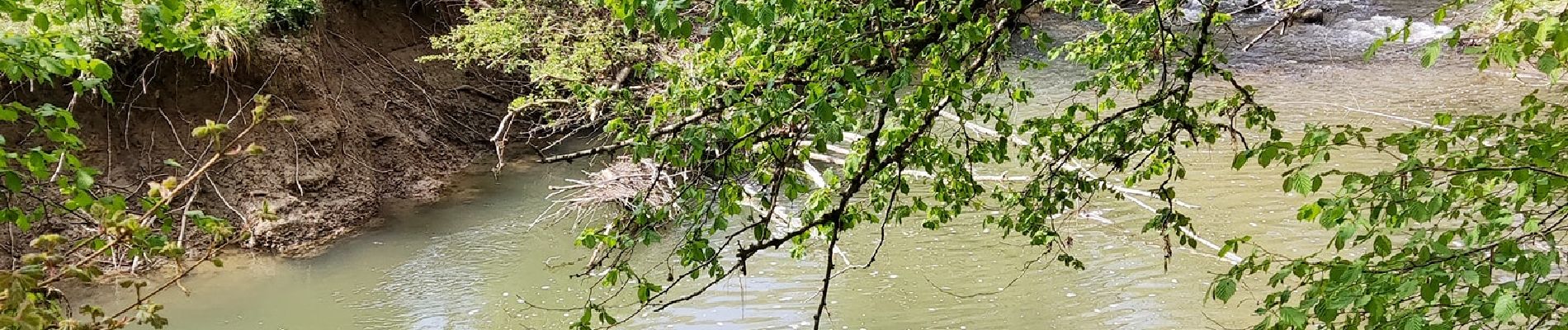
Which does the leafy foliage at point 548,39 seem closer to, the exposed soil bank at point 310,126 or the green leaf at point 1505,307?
the exposed soil bank at point 310,126

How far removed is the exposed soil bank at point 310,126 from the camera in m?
6.84

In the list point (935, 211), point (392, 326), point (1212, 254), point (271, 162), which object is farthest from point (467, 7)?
point (935, 211)

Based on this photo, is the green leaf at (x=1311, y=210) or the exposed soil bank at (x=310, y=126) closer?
the green leaf at (x=1311, y=210)

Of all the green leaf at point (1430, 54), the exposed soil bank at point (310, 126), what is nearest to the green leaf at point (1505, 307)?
the green leaf at point (1430, 54)

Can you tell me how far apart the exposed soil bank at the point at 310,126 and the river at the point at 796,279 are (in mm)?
547

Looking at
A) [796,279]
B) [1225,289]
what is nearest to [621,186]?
[796,279]

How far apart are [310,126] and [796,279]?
180 inches

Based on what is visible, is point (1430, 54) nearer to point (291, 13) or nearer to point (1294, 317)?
point (1294, 317)

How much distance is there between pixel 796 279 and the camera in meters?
5.99

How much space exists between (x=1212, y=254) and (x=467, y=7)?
7308 millimetres

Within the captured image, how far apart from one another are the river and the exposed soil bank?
547 mm

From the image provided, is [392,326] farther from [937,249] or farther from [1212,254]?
[1212,254]

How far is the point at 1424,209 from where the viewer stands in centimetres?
184

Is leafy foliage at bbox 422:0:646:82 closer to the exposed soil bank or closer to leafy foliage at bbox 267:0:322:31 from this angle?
the exposed soil bank
